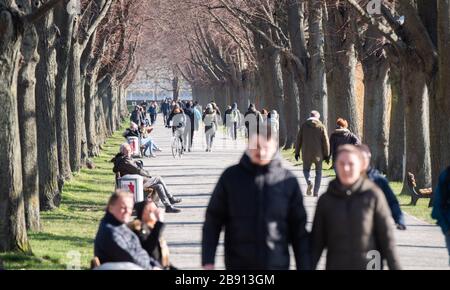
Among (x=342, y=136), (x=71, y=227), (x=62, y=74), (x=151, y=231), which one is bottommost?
(x=71, y=227)

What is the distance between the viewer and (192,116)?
4147 cm

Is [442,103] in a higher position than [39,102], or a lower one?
lower

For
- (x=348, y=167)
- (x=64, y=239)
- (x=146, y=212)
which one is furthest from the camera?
(x=64, y=239)

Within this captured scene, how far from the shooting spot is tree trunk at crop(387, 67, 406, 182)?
28109 mm

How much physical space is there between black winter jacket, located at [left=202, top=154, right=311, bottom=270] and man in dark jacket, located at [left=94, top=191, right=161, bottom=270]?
0.92 meters

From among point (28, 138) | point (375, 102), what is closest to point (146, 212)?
point (28, 138)

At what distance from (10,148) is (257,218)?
7.68 meters

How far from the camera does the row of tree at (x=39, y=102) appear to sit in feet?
50.1

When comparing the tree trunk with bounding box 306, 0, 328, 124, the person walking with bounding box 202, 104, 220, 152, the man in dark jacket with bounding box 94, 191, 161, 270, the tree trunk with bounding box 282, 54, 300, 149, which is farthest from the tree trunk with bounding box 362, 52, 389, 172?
the man in dark jacket with bounding box 94, 191, 161, 270

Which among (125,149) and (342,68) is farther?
(342,68)

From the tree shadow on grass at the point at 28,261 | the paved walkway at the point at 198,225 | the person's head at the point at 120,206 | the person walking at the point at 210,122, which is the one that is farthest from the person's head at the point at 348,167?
the person walking at the point at 210,122

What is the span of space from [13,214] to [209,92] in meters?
101

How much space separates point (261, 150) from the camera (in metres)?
Result: 8.49

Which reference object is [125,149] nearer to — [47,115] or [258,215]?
[47,115]
